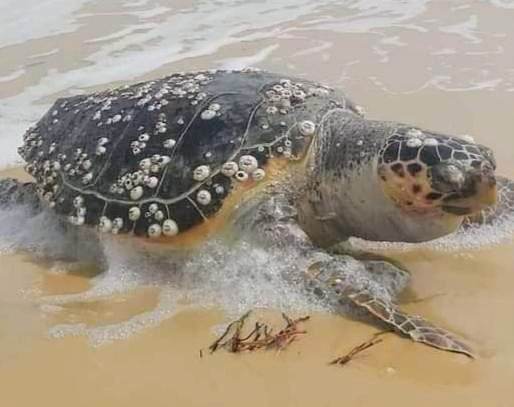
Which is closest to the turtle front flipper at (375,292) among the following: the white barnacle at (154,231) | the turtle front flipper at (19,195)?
the white barnacle at (154,231)

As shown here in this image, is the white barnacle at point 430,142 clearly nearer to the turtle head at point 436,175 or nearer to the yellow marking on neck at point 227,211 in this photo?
the turtle head at point 436,175

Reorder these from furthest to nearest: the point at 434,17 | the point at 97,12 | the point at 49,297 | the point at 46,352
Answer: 1. the point at 97,12
2. the point at 434,17
3. the point at 49,297
4. the point at 46,352

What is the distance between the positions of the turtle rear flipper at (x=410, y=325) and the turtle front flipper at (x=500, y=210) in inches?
→ 32.0

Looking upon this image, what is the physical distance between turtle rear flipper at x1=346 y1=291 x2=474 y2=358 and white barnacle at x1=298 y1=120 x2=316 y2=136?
2.49 ft

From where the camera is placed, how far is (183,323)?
9.32 feet

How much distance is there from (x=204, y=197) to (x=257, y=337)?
0.74 metres

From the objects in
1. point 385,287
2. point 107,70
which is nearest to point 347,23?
point 107,70

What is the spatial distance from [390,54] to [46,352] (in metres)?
4.19

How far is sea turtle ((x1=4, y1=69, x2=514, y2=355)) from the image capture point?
290 cm

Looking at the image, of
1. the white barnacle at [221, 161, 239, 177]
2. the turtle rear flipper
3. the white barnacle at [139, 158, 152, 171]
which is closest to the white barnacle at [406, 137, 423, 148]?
the turtle rear flipper

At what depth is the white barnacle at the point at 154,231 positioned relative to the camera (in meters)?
3.19

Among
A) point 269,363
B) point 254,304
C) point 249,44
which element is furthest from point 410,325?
point 249,44

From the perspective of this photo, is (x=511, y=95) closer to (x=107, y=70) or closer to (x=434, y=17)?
(x=434, y=17)

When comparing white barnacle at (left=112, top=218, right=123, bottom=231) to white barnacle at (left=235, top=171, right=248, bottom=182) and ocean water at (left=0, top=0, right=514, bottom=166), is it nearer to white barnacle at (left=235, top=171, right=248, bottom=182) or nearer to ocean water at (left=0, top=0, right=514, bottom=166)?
white barnacle at (left=235, top=171, right=248, bottom=182)
